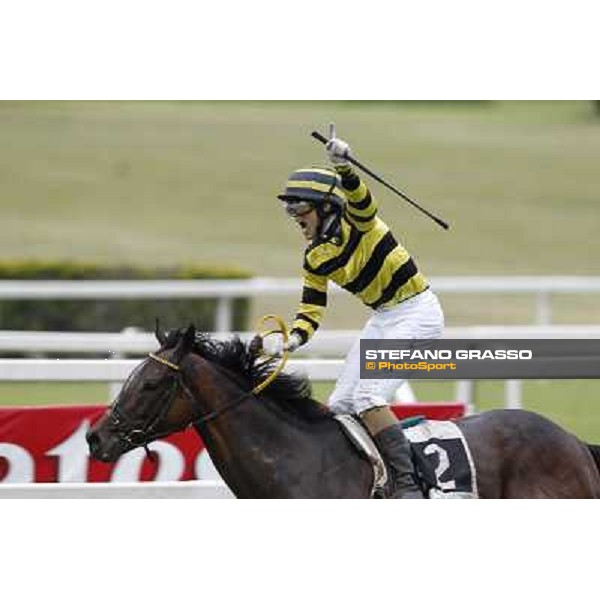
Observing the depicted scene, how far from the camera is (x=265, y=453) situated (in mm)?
5746

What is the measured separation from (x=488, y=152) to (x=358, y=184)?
18.5 metres

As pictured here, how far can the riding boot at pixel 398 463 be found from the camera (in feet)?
18.9

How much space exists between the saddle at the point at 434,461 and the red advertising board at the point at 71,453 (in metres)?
1.33

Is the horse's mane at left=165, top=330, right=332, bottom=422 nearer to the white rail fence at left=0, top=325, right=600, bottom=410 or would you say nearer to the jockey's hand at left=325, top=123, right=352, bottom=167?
the jockey's hand at left=325, top=123, right=352, bottom=167

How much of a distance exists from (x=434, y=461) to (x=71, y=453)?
2142 millimetres

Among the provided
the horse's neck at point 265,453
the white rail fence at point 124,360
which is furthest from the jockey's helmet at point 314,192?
the white rail fence at point 124,360

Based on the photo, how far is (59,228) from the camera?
66.6 ft

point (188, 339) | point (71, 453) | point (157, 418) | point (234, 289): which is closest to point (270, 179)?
point (234, 289)

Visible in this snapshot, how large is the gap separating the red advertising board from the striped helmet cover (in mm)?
1721

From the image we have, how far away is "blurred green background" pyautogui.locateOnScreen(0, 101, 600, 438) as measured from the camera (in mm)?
19016

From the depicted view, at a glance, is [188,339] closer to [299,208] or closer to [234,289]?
[299,208]

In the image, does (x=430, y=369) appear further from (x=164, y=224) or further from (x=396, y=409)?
(x=164, y=224)

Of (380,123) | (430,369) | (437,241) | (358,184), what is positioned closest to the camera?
(358,184)

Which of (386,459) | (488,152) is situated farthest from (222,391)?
(488,152)
